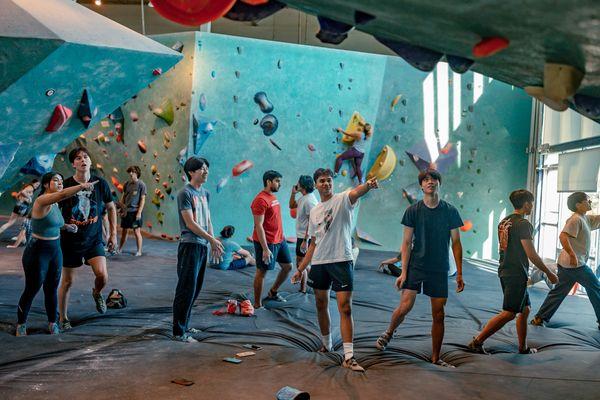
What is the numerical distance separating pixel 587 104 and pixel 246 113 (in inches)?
370

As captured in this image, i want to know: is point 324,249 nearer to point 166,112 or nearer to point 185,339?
point 185,339

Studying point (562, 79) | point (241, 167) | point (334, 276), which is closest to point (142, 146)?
Answer: point (241, 167)

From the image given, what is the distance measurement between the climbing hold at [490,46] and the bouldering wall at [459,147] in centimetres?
1019

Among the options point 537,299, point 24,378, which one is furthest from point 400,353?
point 537,299

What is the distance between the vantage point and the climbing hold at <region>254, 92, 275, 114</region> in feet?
37.7

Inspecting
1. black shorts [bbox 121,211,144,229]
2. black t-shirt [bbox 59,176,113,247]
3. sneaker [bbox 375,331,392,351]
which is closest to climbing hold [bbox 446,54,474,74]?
sneaker [bbox 375,331,392,351]

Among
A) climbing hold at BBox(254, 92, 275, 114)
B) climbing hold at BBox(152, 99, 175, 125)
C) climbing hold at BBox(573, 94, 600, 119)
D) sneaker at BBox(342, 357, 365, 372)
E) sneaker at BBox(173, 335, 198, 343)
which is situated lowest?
sneaker at BBox(173, 335, 198, 343)

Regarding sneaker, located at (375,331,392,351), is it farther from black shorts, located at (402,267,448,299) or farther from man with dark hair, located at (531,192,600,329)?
man with dark hair, located at (531,192,600,329)

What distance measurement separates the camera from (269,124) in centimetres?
1161

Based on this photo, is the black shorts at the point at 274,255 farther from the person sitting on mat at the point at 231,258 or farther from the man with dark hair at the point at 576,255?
the man with dark hair at the point at 576,255

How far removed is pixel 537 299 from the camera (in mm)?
7648

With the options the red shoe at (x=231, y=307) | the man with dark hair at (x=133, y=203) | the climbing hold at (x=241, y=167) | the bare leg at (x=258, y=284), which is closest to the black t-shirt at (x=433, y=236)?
the bare leg at (x=258, y=284)

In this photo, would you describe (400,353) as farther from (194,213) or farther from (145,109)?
(145,109)

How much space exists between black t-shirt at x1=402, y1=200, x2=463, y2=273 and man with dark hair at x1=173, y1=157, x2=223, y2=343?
1.48 m
